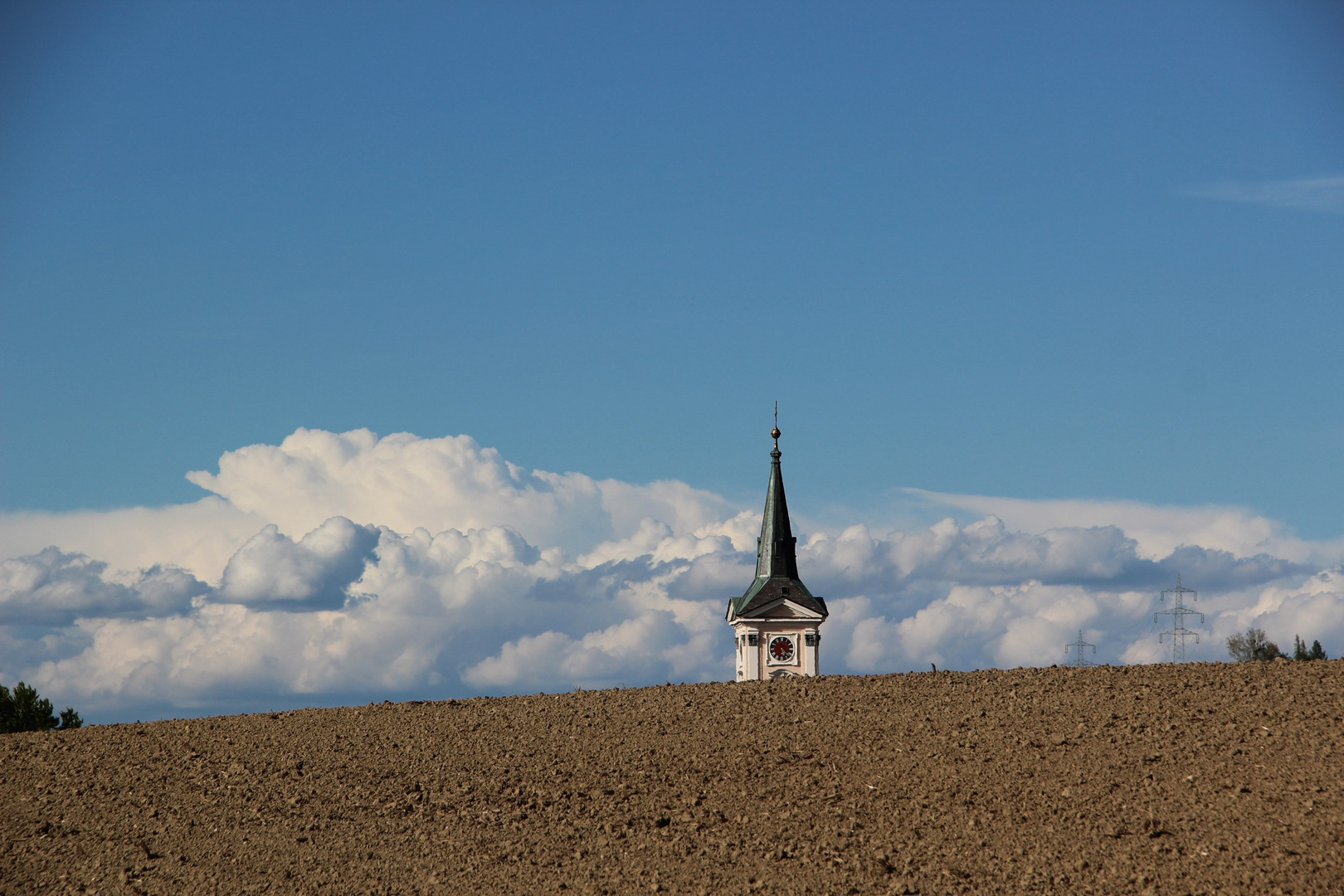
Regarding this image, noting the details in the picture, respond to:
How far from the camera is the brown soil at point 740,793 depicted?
16953 millimetres

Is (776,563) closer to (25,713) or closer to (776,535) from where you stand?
(776,535)

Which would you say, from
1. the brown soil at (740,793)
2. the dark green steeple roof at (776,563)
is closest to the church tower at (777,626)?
the dark green steeple roof at (776,563)

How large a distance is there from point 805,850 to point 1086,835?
3685mm

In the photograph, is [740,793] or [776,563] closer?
[740,793]

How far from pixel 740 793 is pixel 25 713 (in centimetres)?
2958

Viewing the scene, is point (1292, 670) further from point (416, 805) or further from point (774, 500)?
point (774, 500)

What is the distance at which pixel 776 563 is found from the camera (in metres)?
41.1

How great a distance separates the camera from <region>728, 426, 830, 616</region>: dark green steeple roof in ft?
131

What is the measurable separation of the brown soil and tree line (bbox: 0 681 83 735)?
15.8 m

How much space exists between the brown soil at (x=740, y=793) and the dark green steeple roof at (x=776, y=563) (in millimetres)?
13626

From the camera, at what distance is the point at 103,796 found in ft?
71.1

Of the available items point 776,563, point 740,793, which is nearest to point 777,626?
point 776,563

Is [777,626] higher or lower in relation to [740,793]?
higher

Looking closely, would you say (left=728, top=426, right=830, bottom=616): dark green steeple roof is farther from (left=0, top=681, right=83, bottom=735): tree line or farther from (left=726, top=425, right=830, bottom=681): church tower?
(left=0, top=681, right=83, bottom=735): tree line
